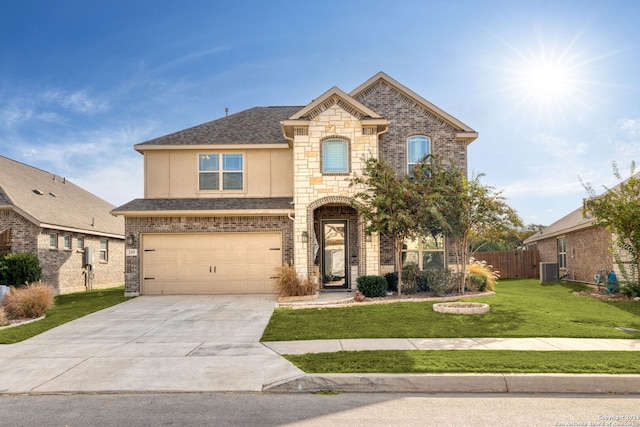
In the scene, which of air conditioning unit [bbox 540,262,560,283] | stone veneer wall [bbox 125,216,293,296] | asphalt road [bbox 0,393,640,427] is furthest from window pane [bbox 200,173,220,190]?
air conditioning unit [bbox 540,262,560,283]

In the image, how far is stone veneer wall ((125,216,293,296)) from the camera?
18312mm

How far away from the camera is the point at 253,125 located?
68.4 feet

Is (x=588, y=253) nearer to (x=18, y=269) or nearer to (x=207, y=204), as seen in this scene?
(x=207, y=204)

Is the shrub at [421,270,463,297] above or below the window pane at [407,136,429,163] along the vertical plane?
below

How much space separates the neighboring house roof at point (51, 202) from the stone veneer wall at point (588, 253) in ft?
72.6

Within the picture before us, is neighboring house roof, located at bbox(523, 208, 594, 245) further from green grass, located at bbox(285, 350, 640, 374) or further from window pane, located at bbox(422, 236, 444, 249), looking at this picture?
green grass, located at bbox(285, 350, 640, 374)

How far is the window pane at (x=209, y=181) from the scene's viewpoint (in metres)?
19.4

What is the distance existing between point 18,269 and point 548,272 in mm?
23616

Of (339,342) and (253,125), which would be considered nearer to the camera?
(339,342)

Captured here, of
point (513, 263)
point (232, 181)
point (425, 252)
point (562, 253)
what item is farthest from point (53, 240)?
point (562, 253)

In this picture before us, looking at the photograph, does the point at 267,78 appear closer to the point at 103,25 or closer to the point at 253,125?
the point at 253,125

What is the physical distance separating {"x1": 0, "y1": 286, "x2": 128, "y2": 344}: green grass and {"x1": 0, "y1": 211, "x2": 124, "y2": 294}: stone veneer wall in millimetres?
1580

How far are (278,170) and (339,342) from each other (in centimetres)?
1058

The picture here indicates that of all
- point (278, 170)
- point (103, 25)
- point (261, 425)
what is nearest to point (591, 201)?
point (278, 170)
